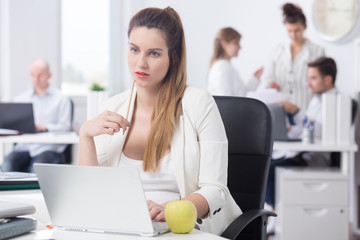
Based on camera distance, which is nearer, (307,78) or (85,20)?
(307,78)

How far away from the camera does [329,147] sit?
3.31m

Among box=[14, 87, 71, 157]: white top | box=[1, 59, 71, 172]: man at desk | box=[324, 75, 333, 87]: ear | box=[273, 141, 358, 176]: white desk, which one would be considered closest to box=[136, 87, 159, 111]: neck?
box=[273, 141, 358, 176]: white desk

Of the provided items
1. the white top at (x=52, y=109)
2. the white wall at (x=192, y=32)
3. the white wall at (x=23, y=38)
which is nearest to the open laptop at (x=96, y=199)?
the white top at (x=52, y=109)

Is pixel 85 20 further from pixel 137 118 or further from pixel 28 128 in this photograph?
pixel 137 118

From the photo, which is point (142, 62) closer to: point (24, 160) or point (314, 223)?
point (314, 223)

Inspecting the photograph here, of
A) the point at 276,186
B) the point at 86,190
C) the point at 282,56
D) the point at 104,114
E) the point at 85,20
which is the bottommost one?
the point at 276,186

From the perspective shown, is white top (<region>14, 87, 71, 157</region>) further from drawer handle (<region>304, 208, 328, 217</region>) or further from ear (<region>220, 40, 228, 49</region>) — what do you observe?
drawer handle (<region>304, 208, 328, 217</region>)


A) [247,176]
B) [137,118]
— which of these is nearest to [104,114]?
[137,118]

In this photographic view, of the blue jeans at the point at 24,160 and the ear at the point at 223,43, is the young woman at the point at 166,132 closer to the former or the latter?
the blue jeans at the point at 24,160

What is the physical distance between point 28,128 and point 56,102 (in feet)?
2.84

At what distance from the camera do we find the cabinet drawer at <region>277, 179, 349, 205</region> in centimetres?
325

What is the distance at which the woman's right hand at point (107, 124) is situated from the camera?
1301 millimetres

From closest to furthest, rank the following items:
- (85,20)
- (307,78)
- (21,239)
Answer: (21,239)
(307,78)
(85,20)

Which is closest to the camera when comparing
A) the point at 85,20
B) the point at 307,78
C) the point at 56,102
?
the point at 56,102
